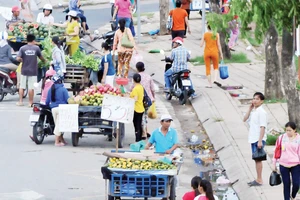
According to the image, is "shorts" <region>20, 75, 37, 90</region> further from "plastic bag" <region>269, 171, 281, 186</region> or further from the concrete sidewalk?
"plastic bag" <region>269, 171, 281, 186</region>

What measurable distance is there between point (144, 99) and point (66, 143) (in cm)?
194

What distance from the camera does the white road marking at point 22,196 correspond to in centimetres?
1627

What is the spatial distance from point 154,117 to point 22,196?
556 cm

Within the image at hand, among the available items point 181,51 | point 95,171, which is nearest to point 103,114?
point 95,171

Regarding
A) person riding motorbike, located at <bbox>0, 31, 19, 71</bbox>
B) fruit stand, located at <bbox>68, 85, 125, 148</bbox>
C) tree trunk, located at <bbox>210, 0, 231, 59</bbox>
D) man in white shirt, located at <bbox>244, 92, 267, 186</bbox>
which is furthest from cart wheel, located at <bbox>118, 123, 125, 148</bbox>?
tree trunk, located at <bbox>210, 0, 231, 59</bbox>

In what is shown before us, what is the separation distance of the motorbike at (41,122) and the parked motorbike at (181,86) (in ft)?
15.6

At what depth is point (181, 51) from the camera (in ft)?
79.2

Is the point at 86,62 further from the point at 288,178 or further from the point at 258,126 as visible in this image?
the point at 288,178

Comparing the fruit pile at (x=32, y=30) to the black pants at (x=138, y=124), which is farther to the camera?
the fruit pile at (x=32, y=30)

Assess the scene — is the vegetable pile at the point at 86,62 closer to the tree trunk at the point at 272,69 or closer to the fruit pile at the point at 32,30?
the fruit pile at the point at 32,30

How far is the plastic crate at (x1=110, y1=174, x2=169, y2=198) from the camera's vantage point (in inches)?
584

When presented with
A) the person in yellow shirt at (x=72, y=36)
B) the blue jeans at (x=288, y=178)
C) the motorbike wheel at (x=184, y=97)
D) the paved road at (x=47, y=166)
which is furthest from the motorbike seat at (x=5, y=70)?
the blue jeans at (x=288, y=178)

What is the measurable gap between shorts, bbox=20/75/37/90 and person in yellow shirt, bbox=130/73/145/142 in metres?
4.48

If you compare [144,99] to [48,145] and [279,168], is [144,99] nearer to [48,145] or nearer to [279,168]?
[48,145]
